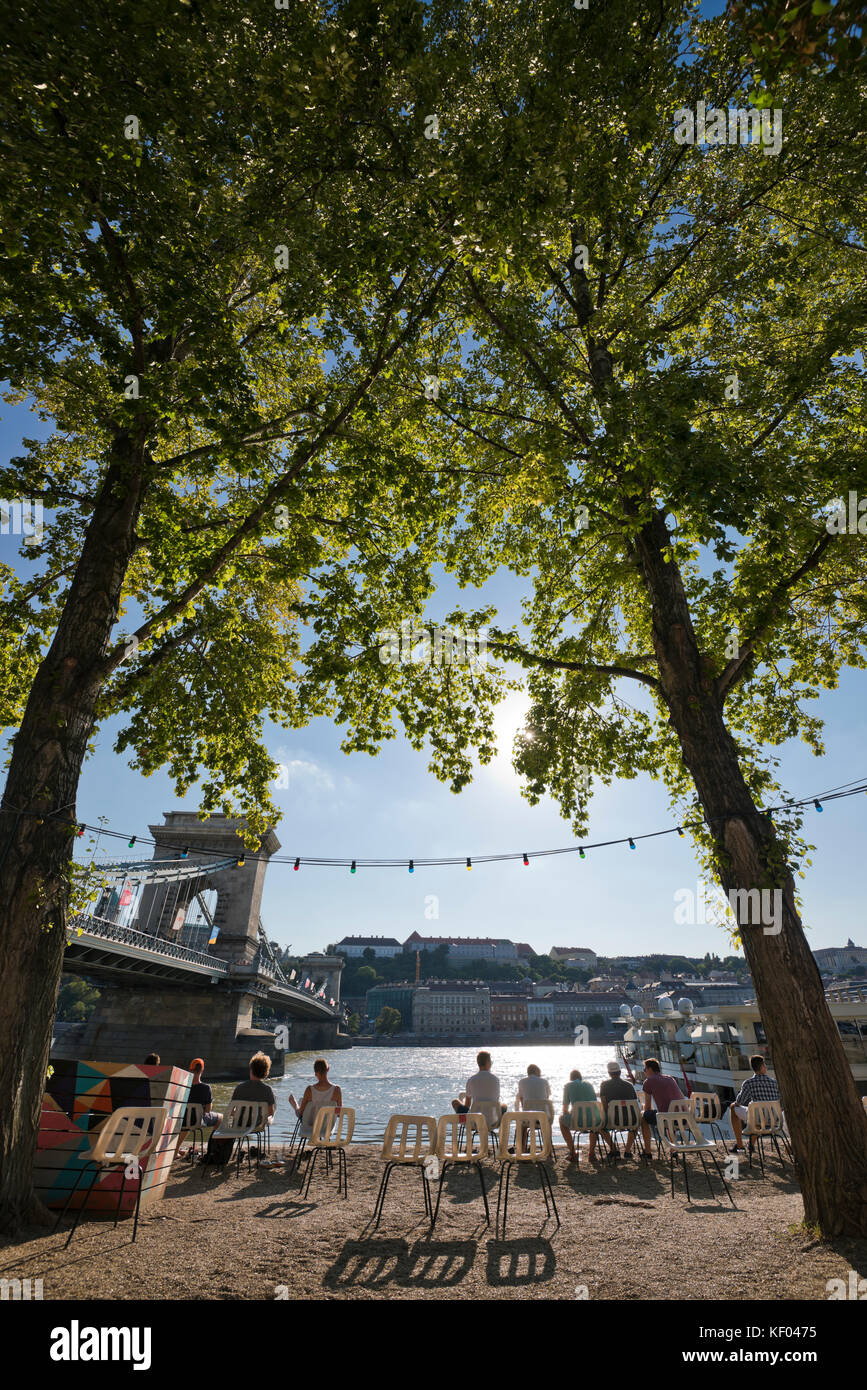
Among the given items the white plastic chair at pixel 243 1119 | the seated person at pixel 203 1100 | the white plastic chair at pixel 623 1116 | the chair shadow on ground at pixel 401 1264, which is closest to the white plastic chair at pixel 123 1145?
the chair shadow on ground at pixel 401 1264

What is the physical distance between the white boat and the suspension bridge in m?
16.9

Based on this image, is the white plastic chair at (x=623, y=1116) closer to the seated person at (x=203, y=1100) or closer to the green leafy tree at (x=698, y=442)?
the green leafy tree at (x=698, y=442)

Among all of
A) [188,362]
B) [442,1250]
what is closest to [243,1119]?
[442,1250]

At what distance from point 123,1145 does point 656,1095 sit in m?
6.76

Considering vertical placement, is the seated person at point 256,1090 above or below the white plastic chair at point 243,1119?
above

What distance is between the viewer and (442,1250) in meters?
4.72

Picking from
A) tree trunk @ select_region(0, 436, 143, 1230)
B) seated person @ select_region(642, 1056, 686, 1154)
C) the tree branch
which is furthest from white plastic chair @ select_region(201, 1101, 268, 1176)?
the tree branch

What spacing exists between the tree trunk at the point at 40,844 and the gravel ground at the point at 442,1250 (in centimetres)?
81

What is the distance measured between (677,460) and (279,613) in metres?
8.05

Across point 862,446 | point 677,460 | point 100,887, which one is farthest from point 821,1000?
point 100,887

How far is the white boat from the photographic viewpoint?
1662cm

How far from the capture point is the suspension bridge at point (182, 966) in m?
29.0

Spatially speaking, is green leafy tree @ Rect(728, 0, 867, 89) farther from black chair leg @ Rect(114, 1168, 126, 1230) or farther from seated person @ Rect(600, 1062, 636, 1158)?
seated person @ Rect(600, 1062, 636, 1158)

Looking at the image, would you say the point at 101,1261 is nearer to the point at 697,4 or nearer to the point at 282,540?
the point at 282,540
